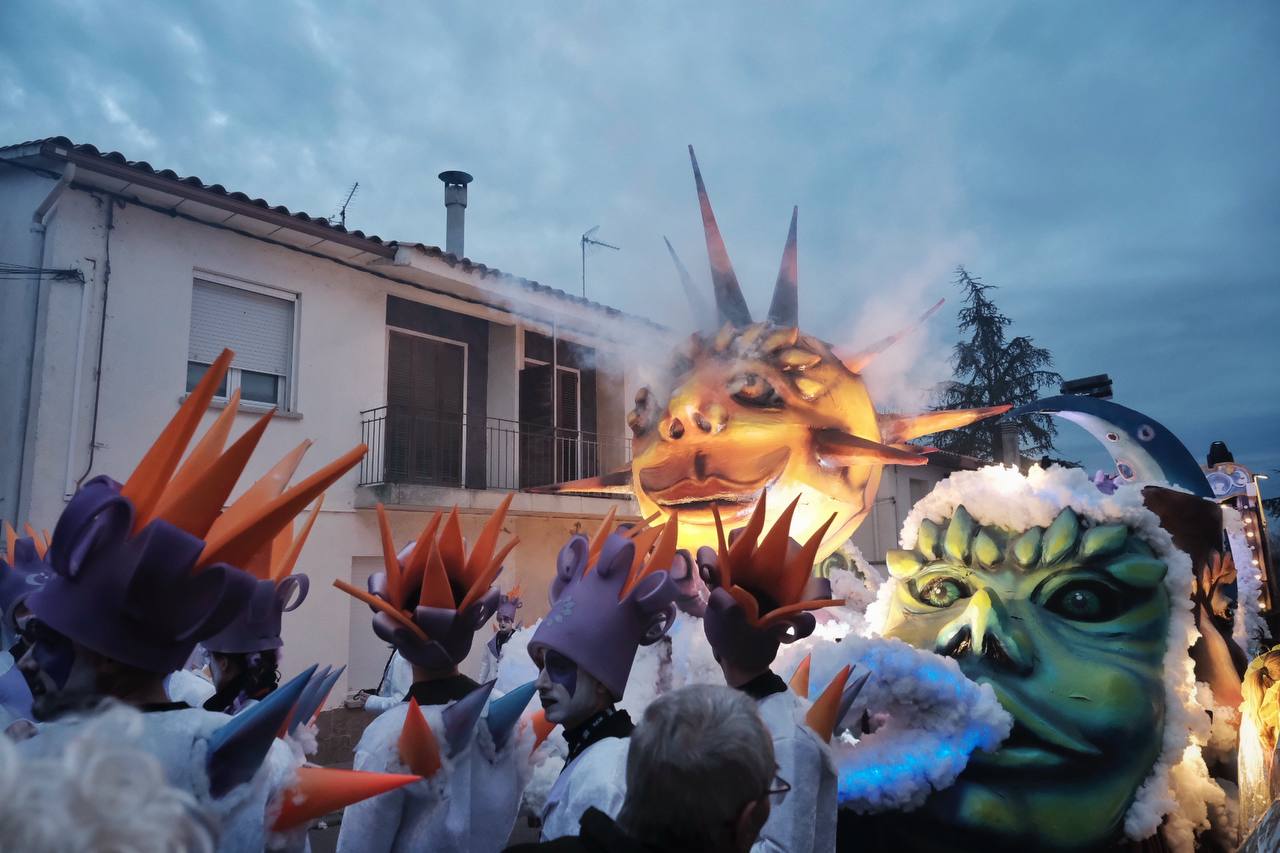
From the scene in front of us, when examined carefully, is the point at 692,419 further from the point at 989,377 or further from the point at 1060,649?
the point at 989,377

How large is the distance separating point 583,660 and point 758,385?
8.19 ft

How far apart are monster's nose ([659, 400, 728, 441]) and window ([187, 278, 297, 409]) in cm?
560

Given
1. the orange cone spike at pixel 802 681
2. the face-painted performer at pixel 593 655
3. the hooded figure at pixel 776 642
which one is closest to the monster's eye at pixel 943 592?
the orange cone spike at pixel 802 681

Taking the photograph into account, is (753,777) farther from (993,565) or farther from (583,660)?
(993,565)

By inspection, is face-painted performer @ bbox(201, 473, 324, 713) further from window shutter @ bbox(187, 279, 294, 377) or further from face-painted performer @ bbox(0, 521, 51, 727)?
window shutter @ bbox(187, 279, 294, 377)

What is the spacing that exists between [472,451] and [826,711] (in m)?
8.94

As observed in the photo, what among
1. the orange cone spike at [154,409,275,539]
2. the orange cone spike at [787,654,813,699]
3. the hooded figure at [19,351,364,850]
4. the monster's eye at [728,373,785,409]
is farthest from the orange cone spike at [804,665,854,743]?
the monster's eye at [728,373,785,409]

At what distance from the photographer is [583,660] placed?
2691mm

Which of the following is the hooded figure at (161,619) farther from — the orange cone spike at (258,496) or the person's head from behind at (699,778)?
the person's head from behind at (699,778)

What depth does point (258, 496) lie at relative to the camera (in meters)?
2.34

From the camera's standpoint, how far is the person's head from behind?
4.79 feet

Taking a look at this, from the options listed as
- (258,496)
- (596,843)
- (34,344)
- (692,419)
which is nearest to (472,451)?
(34,344)

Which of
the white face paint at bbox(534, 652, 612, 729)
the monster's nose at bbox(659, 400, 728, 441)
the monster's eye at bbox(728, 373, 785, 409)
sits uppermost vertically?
the monster's eye at bbox(728, 373, 785, 409)

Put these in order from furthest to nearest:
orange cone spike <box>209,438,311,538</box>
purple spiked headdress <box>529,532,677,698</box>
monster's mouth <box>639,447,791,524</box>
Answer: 1. monster's mouth <box>639,447,791,524</box>
2. purple spiked headdress <box>529,532,677,698</box>
3. orange cone spike <box>209,438,311,538</box>
